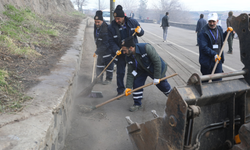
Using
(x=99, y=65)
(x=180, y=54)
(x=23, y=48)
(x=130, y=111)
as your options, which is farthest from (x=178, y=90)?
(x=180, y=54)

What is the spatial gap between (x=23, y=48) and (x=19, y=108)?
274 cm

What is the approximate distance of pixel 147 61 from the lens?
13.3 ft

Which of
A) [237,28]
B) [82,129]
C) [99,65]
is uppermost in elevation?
[237,28]

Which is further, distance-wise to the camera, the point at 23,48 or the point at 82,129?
the point at 23,48

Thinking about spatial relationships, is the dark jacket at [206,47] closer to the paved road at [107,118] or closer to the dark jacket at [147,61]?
the dark jacket at [147,61]

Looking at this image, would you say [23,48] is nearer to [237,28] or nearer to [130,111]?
[130,111]

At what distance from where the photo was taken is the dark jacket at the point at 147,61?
3.97 m

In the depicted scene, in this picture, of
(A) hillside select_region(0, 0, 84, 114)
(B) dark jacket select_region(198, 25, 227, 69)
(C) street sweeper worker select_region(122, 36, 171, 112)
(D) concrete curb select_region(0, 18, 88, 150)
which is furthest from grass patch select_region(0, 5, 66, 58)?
(B) dark jacket select_region(198, 25, 227, 69)

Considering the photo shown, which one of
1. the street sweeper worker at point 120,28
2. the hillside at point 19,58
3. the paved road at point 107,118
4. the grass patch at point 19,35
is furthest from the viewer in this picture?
the street sweeper worker at point 120,28

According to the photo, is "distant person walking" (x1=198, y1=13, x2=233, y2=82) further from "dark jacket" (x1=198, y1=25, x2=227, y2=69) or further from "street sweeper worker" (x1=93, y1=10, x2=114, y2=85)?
"street sweeper worker" (x1=93, y1=10, x2=114, y2=85)

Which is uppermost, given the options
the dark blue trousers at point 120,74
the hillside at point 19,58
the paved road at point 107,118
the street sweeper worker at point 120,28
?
the street sweeper worker at point 120,28

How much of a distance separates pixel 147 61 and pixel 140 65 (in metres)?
0.17

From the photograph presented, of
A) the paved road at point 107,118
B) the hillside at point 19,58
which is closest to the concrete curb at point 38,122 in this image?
the hillside at point 19,58

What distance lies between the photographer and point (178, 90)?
1965 mm
